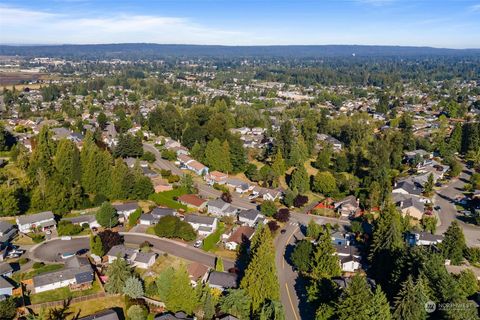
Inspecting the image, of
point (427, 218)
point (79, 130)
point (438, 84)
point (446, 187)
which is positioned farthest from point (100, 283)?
point (438, 84)

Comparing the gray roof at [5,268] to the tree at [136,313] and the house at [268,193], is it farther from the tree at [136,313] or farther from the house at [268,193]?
the house at [268,193]

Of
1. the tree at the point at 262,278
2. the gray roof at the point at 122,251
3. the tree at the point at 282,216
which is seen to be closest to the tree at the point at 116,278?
the gray roof at the point at 122,251

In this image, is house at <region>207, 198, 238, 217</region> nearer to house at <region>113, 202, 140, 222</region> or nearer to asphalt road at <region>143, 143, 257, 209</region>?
asphalt road at <region>143, 143, 257, 209</region>

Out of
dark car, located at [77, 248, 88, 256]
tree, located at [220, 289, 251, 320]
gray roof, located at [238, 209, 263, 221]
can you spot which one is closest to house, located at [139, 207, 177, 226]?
dark car, located at [77, 248, 88, 256]

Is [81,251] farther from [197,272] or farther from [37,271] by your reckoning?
[197,272]

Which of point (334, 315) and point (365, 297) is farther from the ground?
point (365, 297)

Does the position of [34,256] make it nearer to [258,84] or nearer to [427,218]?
[427,218]

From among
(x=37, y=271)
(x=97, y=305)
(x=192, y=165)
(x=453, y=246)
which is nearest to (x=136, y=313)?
(x=97, y=305)
